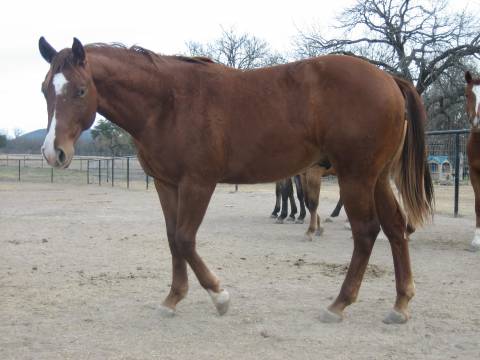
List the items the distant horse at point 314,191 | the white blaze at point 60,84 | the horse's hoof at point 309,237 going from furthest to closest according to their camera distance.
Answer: the distant horse at point 314,191 < the horse's hoof at point 309,237 < the white blaze at point 60,84

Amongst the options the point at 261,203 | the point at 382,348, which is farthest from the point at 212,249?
the point at 261,203

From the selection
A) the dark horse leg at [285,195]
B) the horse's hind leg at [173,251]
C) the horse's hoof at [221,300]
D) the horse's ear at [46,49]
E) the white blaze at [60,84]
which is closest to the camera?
the white blaze at [60,84]

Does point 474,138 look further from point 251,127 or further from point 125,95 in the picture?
point 125,95

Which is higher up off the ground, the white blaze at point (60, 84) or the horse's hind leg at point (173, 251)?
the white blaze at point (60, 84)

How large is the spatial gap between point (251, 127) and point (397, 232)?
4.28ft

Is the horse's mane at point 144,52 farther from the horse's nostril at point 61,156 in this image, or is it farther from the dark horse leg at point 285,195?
the dark horse leg at point 285,195

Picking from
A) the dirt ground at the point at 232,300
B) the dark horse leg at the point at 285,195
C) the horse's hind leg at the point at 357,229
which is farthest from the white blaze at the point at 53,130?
the dark horse leg at the point at 285,195

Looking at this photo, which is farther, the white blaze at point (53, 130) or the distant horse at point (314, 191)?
the distant horse at point (314, 191)

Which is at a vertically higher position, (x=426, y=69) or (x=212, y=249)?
(x=426, y=69)

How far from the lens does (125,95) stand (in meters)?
3.40

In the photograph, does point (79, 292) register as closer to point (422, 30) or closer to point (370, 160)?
point (370, 160)

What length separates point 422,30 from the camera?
88.3 feet

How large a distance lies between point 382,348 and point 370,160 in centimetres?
120

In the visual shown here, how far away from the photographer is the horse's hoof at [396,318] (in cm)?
336
